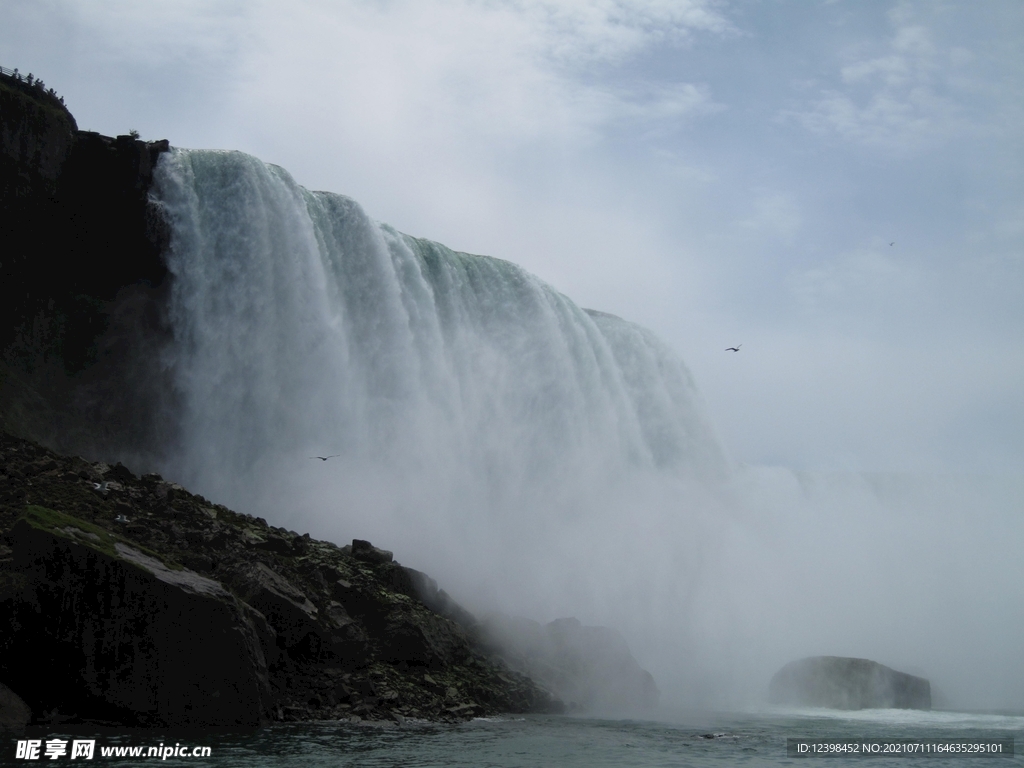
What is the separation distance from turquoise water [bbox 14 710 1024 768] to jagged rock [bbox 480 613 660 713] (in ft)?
7.97

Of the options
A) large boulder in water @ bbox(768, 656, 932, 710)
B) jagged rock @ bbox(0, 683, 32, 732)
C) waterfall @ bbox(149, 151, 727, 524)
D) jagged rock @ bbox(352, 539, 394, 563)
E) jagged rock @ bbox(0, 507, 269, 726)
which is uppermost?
waterfall @ bbox(149, 151, 727, 524)

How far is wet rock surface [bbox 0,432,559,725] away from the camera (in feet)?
54.1

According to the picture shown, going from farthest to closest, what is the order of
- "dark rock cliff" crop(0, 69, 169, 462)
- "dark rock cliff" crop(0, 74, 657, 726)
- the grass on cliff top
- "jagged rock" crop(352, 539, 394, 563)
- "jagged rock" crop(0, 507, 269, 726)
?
"dark rock cliff" crop(0, 69, 169, 462), "jagged rock" crop(352, 539, 394, 563), the grass on cliff top, "dark rock cliff" crop(0, 74, 657, 726), "jagged rock" crop(0, 507, 269, 726)

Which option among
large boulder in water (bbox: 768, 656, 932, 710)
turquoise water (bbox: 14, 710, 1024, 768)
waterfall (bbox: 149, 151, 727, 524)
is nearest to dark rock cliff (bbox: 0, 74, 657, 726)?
turquoise water (bbox: 14, 710, 1024, 768)

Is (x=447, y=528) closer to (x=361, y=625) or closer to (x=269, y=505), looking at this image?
(x=269, y=505)

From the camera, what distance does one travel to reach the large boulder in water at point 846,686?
3269 centimetres

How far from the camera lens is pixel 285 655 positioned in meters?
20.1

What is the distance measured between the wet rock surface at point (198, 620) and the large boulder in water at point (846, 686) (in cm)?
1255

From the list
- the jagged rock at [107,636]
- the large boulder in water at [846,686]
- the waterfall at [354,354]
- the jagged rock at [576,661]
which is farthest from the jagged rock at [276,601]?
the large boulder in water at [846,686]

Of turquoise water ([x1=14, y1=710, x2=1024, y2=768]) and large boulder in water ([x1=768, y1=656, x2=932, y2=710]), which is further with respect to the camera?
large boulder in water ([x1=768, y1=656, x2=932, y2=710])

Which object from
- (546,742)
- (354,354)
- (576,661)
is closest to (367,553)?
(576,661)

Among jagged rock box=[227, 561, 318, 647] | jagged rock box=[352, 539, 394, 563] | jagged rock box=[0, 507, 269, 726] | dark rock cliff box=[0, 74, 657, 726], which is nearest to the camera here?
jagged rock box=[0, 507, 269, 726]

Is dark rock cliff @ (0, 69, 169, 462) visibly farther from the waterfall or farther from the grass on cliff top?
the grass on cliff top

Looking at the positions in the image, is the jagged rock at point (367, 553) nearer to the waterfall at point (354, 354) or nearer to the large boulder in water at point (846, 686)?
the waterfall at point (354, 354)
